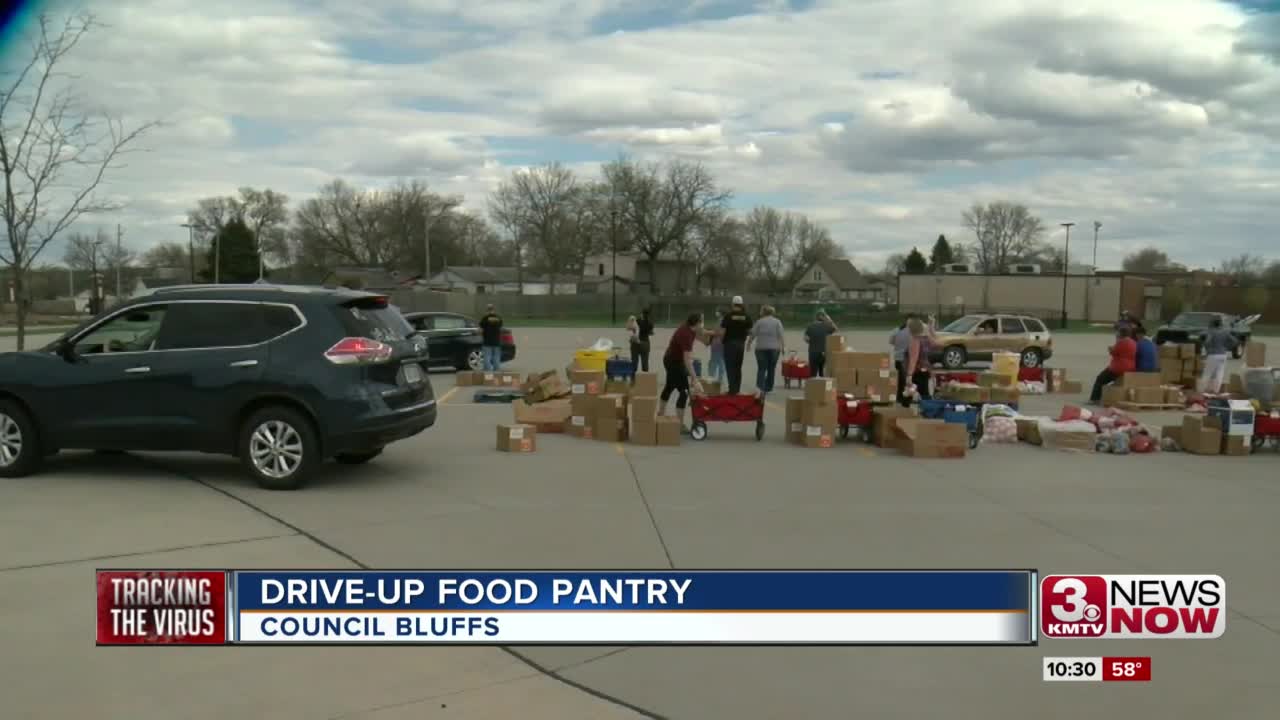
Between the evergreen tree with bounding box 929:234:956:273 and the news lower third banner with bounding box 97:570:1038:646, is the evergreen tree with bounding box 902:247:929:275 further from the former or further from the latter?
the news lower third banner with bounding box 97:570:1038:646

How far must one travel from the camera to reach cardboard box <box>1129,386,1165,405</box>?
58.2ft

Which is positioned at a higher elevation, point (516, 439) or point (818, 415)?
point (818, 415)

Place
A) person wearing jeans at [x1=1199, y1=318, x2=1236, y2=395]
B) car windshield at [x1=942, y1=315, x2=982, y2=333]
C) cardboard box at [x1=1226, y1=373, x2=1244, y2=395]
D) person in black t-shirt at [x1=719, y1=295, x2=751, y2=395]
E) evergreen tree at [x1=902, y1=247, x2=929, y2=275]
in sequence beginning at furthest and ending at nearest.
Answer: evergreen tree at [x1=902, y1=247, x2=929, y2=275] < car windshield at [x1=942, y1=315, x2=982, y2=333] < cardboard box at [x1=1226, y1=373, x2=1244, y2=395] < person wearing jeans at [x1=1199, y1=318, x2=1236, y2=395] < person in black t-shirt at [x1=719, y1=295, x2=751, y2=395]

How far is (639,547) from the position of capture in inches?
277

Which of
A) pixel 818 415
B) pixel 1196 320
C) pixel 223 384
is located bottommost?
pixel 818 415

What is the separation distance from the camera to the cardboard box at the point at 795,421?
1273 centimetres

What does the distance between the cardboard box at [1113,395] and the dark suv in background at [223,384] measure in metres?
14.0

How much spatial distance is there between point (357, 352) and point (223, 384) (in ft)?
4.08

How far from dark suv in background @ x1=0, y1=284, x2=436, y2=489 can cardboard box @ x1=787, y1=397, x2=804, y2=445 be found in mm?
5394

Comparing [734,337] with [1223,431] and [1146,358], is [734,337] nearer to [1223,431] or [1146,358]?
[1223,431]

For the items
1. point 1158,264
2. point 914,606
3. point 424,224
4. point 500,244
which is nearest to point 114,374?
point 914,606

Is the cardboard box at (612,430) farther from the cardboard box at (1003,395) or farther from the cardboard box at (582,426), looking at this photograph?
the cardboard box at (1003,395)

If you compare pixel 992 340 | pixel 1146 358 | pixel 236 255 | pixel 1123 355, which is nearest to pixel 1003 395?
pixel 1123 355

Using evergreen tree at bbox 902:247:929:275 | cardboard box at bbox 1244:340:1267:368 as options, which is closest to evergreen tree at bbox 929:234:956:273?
evergreen tree at bbox 902:247:929:275
